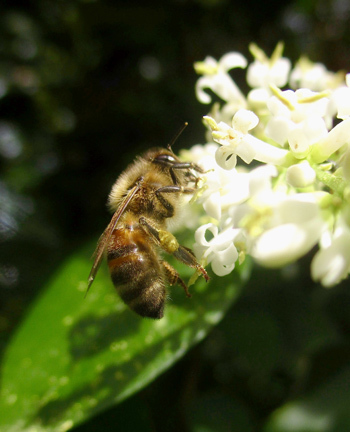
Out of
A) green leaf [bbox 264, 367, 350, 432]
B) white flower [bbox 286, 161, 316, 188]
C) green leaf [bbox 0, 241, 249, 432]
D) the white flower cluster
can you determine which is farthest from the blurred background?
white flower [bbox 286, 161, 316, 188]

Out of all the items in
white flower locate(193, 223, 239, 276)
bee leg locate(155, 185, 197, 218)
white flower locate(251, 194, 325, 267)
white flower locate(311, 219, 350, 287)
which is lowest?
white flower locate(311, 219, 350, 287)

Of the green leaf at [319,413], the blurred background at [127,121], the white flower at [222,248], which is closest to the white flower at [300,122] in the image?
the white flower at [222,248]

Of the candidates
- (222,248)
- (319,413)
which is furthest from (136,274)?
(319,413)

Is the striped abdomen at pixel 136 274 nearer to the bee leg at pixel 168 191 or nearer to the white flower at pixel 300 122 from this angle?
the bee leg at pixel 168 191

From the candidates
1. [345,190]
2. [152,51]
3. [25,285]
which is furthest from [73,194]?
[345,190]

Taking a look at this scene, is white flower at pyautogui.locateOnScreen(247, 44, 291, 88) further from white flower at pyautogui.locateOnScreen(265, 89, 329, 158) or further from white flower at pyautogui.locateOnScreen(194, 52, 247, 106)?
white flower at pyautogui.locateOnScreen(265, 89, 329, 158)

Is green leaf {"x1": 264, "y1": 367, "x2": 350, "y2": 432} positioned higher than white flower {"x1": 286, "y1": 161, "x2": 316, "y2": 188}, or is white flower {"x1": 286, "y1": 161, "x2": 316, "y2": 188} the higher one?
white flower {"x1": 286, "y1": 161, "x2": 316, "y2": 188}
